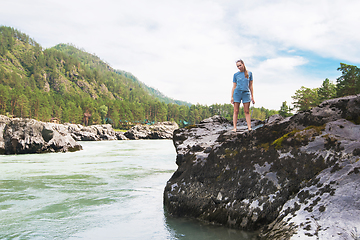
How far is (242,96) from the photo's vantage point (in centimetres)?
695

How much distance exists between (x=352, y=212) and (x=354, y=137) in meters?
1.79

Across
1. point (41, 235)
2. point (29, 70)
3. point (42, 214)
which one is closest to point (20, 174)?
point (42, 214)

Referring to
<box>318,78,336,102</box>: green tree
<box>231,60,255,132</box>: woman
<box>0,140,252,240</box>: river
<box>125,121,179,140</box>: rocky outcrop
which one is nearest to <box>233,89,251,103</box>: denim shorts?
<box>231,60,255,132</box>: woman

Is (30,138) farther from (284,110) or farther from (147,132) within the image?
(284,110)

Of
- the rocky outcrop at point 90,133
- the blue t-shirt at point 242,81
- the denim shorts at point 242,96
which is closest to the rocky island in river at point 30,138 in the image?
the denim shorts at point 242,96

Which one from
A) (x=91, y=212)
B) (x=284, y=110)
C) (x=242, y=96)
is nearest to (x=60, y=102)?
(x=284, y=110)

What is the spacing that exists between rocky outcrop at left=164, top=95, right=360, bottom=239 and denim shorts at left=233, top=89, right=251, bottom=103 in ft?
4.54

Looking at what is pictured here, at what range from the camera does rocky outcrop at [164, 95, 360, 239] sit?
11.4 ft

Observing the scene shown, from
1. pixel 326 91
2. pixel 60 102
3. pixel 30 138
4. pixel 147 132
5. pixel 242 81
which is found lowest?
pixel 30 138

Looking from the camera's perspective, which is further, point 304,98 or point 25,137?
point 304,98

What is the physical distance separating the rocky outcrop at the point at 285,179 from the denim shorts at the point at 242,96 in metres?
1.38

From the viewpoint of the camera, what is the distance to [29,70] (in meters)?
188

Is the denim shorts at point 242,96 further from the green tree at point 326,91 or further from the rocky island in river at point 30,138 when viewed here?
the green tree at point 326,91

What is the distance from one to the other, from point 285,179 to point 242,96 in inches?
122
